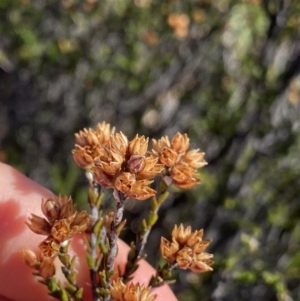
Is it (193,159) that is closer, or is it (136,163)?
(136,163)

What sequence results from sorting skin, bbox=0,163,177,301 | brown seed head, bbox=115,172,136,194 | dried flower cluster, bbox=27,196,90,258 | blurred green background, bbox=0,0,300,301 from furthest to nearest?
blurred green background, bbox=0,0,300,301 → skin, bbox=0,163,177,301 → dried flower cluster, bbox=27,196,90,258 → brown seed head, bbox=115,172,136,194

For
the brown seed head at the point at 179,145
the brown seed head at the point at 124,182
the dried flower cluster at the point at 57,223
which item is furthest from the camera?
the brown seed head at the point at 179,145

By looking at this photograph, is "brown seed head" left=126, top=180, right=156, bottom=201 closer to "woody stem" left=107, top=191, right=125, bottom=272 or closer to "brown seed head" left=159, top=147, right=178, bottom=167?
"woody stem" left=107, top=191, right=125, bottom=272

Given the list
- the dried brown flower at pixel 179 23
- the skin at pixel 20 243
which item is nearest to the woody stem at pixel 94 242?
the skin at pixel 20 243

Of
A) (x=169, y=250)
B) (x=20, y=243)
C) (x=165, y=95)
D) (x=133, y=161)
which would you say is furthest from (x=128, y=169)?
(x=165, y=95)

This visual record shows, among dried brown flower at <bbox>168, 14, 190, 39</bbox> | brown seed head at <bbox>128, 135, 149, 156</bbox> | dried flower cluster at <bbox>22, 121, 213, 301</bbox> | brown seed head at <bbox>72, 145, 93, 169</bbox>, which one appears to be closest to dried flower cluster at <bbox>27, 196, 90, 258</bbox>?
dried flower cluster at <bbox>22, 121, 213, 301</bbox>

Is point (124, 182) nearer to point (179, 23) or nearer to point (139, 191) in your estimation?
point (139, 191)

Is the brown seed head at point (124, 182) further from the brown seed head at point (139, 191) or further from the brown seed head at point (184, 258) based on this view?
the brown seed head at point (184, 258)
